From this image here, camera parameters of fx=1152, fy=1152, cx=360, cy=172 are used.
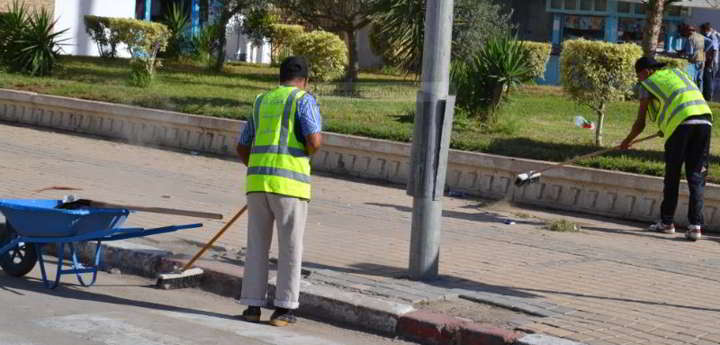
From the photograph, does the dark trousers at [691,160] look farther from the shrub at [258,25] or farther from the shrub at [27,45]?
the shrub at [258,25]

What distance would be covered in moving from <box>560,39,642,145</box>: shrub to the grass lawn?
666mm

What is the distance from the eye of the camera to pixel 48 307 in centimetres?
758

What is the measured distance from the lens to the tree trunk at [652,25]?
19109 mm

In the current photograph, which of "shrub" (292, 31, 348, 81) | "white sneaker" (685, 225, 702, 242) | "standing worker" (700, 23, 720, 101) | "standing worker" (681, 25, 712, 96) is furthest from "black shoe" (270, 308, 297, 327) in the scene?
"standing worker" (700, 23, 720, 101)

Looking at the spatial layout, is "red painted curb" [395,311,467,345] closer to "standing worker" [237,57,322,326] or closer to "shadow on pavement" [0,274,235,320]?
"standing worker" [237,57,322,326]

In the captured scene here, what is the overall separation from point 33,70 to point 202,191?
9687 mm

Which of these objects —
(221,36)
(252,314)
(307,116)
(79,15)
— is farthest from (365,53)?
(307,116)

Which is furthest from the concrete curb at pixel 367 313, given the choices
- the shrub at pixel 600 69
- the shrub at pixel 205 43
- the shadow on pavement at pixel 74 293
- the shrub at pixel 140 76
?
the shrub at pixel 205 43

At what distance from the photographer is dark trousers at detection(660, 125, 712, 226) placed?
10.7 metres

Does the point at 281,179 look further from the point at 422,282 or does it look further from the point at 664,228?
the point at 664,228

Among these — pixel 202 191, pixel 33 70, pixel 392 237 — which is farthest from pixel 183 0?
pixel 392 237

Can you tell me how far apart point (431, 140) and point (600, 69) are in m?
6.53

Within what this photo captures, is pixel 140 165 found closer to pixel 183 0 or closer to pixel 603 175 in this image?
pixel 603 175

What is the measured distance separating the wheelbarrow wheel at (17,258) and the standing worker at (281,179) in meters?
1.90
